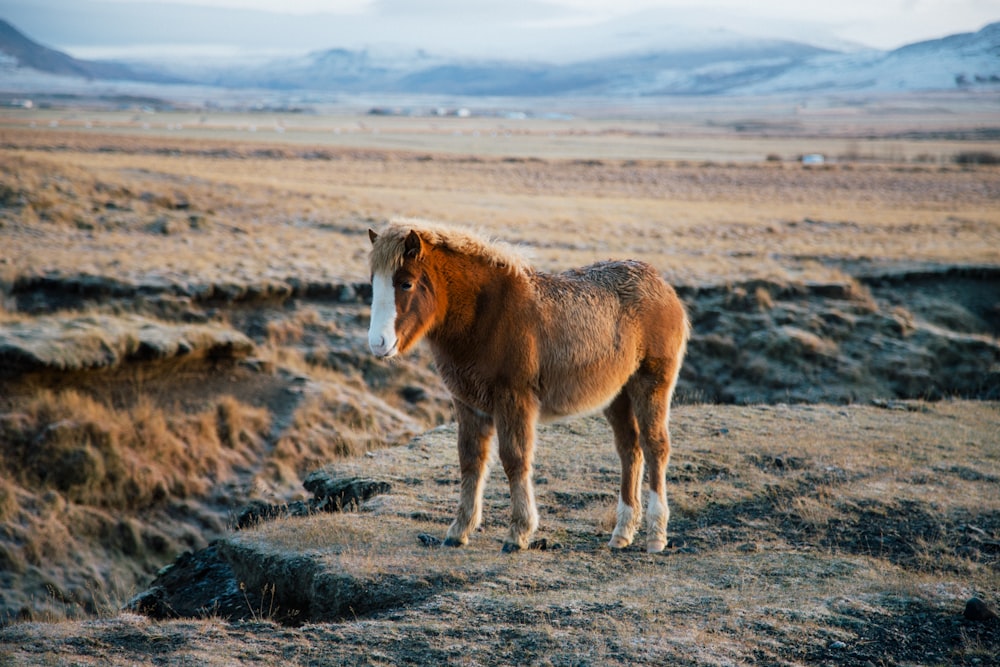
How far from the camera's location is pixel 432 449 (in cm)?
1100

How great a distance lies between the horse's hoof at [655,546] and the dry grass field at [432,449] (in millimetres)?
108

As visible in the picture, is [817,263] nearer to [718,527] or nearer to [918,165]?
[718,527]

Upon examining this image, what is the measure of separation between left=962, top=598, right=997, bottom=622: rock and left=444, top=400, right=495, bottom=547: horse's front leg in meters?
3.84

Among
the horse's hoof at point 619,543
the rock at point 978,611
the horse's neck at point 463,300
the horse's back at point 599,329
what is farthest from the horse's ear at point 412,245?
the rock at point 978,611

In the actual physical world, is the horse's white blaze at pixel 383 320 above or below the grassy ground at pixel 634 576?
above

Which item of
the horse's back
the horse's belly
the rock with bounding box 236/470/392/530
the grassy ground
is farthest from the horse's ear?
the rock with bounding box 236/470/392/530

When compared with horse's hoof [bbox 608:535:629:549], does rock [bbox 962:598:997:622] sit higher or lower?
higher

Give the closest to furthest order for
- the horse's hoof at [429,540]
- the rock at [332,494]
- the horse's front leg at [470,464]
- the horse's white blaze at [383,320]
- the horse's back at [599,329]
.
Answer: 1. the horse's white blaze at [383,320]
2. the horse's back at [599,329]
3. the horse's front leg at [470,464]
4. the horse's hoof at [429,540]
5. the rock at [332,494]

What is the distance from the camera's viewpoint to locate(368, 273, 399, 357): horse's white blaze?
6172 mm

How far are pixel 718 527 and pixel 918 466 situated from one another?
3.42m

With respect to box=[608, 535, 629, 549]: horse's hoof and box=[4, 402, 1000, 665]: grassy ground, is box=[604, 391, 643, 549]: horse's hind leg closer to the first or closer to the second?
box=[608, 535, 629, 549]: horse's hoof

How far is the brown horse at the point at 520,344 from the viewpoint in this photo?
6621 millimetres

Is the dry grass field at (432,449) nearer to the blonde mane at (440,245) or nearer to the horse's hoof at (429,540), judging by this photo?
the horse's hoof at (429,540)

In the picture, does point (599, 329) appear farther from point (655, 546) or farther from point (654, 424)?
point (655, 546)
